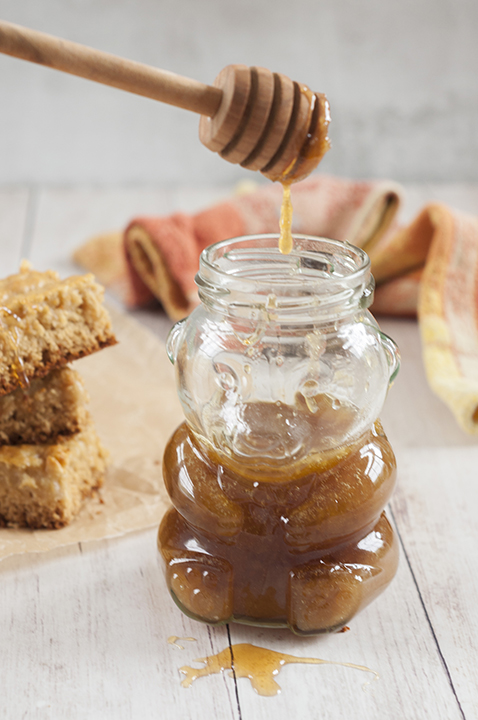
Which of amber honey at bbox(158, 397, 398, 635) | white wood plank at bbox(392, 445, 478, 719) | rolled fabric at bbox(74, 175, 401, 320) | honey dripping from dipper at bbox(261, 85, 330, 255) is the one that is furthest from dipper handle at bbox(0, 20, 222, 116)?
rolled fabric at bbox(74, 175, 401, 320)

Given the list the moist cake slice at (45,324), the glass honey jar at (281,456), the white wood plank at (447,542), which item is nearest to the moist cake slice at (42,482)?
the moist cake slice at (45,324)

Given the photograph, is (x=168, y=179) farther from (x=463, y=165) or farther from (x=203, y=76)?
(x=463, y=165)

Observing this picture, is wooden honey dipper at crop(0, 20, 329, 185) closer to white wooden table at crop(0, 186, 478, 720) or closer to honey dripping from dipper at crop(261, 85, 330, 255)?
honey dripping from dipper at crop(261, 85, 330, 255)

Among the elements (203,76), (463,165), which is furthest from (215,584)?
(463,165)

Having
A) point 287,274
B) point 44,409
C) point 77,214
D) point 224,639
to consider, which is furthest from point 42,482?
point 77,214

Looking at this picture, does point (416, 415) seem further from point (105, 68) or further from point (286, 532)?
point (105, 68)

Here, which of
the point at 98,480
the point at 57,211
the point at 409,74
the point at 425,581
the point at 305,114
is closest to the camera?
the point at 305,114
